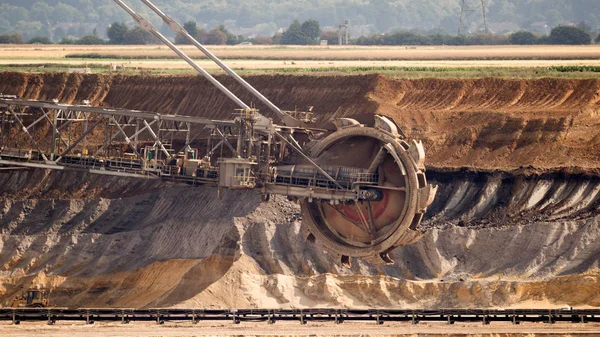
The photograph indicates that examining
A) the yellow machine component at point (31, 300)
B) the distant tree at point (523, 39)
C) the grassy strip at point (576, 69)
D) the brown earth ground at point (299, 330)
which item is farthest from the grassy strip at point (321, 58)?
the brown earth ground at point (299, 330)

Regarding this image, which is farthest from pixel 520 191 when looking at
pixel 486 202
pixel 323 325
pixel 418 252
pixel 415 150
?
pixel 323 325

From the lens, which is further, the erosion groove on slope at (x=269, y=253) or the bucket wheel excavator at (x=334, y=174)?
the erosion groove on slope at (x=269, y=253)

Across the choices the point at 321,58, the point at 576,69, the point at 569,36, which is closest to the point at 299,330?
the point at 576,69

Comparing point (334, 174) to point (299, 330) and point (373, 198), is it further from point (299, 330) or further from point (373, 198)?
point (299, 330)

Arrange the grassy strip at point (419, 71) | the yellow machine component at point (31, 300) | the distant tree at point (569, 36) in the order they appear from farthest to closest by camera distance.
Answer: the distant tree at point (569, 36), the grassy strip at point (419, 71), the yellow machine component at point (31, 300)

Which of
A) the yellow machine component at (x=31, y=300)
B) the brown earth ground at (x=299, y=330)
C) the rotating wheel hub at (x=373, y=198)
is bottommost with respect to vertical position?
the brown earth ground at (x=299, y=330)

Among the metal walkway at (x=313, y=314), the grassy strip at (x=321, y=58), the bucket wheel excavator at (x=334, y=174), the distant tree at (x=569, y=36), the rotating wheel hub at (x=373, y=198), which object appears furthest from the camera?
the distant tree at (x=569, y=36)

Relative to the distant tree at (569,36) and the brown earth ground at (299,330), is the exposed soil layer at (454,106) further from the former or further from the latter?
the distant tree at (569,36)
